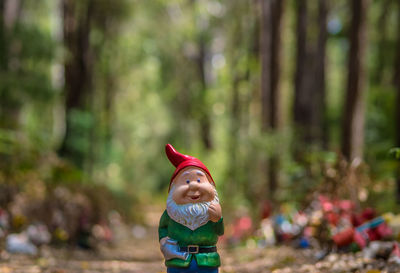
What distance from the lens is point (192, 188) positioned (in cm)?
353

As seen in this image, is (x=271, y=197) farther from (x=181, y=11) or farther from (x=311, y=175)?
(x=181, y=11)

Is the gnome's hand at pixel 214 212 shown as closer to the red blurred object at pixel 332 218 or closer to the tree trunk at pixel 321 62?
the red blurred object at pixel 332 218

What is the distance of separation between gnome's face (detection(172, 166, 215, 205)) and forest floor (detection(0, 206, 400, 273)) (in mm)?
1647

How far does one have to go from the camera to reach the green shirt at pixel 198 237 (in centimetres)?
347

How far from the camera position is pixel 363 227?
16.4 feet

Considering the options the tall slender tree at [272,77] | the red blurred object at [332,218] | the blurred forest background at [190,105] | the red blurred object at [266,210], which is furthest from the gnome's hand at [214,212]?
the tall slender tree at [272,77]

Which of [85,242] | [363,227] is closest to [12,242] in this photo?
[85,242]

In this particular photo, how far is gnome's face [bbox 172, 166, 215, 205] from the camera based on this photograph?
3.54 metres

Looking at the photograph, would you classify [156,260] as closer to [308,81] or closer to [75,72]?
[75,72]

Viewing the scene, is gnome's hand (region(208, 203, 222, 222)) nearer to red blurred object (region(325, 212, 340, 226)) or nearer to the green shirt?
the green shirt

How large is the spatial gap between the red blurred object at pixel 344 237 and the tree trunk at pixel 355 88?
10.3 feet

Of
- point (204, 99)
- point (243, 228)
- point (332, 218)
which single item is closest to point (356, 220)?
point (332, 218)

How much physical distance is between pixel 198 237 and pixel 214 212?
0.72ft

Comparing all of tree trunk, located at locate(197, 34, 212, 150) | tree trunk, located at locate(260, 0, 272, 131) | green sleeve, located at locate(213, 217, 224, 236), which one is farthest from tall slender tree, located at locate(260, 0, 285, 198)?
tree trunk, located at locate(197, 34, 212, 150)
